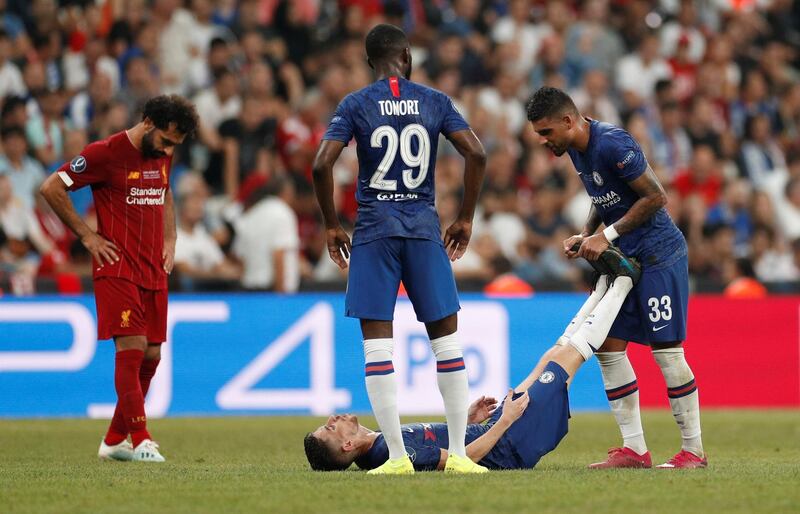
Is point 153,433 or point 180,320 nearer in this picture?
point 153,433

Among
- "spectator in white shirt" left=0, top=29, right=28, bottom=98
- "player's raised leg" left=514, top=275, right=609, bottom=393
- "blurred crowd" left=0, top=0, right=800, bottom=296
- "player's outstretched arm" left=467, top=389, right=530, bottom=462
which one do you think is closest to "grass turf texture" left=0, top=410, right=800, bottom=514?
"player's outstretched arm" left=467, top=389, right=530, bottom=462

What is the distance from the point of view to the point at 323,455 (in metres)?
8.14

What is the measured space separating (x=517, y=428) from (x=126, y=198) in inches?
131

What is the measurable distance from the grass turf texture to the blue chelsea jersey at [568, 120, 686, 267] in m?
1.41

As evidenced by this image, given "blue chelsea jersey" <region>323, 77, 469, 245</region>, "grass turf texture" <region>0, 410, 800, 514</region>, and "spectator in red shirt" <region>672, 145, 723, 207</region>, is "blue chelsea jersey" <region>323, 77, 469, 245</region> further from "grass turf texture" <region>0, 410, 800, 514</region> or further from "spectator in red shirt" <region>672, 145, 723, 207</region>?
"spectator in red shirt" <region>672, 145, 723, 207</region>

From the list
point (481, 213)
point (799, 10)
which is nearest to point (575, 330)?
point (481, 213)

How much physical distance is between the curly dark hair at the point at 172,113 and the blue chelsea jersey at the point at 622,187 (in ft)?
8.91

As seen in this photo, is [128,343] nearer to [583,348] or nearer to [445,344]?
[445,344]

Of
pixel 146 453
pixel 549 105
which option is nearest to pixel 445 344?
pixel 549 105

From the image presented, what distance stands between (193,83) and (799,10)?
11.5m

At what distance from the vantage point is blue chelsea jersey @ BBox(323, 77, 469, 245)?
770 cm

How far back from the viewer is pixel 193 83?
56.6 feet

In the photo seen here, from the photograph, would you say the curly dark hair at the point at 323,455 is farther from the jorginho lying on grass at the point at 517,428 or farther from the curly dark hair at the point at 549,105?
the curly dark hair at the point at 549,105

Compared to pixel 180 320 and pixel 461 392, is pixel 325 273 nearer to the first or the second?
pixel 180 320
